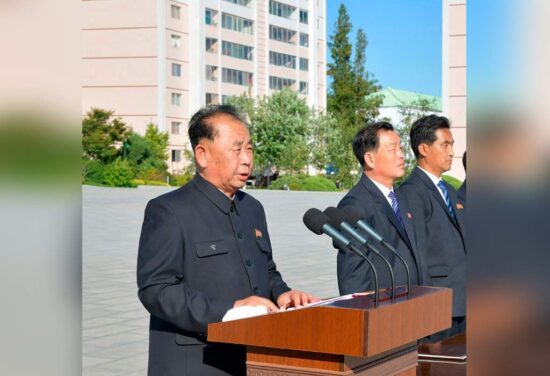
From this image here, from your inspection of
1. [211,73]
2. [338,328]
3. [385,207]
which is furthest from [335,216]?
[211,73]

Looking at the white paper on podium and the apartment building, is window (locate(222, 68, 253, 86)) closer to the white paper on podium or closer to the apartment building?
the apartment building

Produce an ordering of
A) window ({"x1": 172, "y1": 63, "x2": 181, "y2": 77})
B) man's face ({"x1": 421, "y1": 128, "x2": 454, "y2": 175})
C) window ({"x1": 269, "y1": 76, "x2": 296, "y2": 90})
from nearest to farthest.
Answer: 1. man's face ({"x1": 421, "y1": 128, "x2": 454, "y2": 175})
2. window ({"x1": 172, "y1": 63, "x2": 181, "y2": 77})
3. window ({"x1": 269, "y1": 76, "x2": 296, "y2": 90})

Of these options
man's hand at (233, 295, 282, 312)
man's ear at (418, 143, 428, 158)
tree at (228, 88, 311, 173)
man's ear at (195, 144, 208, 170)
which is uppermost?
tree at (228, 88, 311, 173)

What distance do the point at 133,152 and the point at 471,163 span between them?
59212 mm

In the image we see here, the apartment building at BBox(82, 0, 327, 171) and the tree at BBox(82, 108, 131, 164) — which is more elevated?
the apartment building at BBox(82, 0, 327, 171)

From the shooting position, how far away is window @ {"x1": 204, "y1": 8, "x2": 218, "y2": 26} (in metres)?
77.8

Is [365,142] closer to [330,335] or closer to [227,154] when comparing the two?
[227,154]

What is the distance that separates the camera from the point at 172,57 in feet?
248

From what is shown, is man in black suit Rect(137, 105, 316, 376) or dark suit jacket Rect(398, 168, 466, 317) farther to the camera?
dark suit jacket Rect(398, 168, 466, 317)

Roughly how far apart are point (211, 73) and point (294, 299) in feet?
248

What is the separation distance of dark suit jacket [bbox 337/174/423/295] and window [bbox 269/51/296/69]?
80369 mm

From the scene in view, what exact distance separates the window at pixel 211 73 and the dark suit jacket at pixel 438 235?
7255 cm

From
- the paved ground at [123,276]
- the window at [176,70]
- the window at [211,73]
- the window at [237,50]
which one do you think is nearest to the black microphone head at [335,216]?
the paved ground at [123,276]

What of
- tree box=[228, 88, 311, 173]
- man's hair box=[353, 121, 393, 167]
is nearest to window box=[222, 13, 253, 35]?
tree box=[228, 88, 311, 173]
